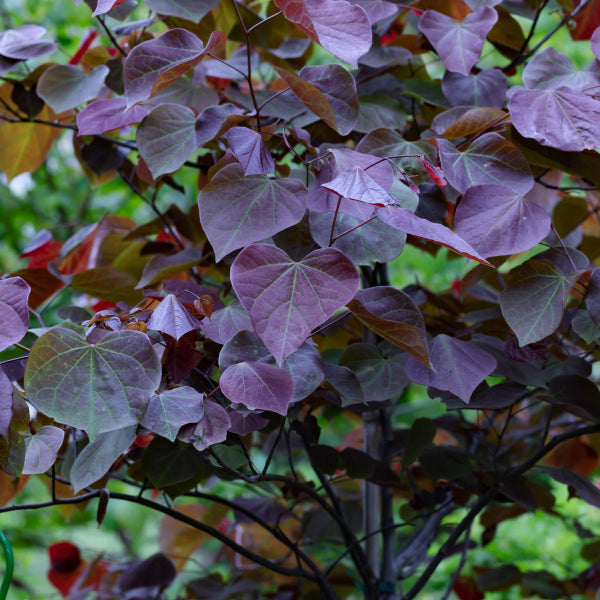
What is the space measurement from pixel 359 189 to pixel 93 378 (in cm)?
25

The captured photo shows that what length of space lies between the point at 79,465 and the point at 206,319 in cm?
18

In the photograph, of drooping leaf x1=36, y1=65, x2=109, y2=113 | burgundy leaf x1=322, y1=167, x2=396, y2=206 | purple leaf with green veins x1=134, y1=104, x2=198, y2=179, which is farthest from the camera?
drooping leaf x1=36, y1=65, x2=109, y2=113

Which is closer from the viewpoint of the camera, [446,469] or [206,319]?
[206,319]

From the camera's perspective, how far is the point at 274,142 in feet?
2.48

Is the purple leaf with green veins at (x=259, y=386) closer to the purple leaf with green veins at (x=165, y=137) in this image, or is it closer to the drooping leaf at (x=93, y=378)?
the drooping leaf at (x=93, y=378)

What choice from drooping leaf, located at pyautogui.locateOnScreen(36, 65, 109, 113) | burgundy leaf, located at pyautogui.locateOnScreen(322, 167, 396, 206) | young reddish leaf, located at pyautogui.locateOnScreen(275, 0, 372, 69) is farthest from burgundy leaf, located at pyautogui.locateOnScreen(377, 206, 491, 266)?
drooping leaf, located at pyautogui.locateOnScreen(36, 65, 109, 113)

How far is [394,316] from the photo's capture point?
58 centimetres

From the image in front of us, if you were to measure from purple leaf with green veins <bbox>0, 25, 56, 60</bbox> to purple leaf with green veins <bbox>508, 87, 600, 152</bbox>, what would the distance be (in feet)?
1.97

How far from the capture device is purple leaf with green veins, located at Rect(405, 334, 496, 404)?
603 millimetres

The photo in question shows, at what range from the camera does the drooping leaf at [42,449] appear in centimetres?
56

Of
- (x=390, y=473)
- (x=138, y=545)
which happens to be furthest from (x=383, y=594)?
(x=138, y=545)

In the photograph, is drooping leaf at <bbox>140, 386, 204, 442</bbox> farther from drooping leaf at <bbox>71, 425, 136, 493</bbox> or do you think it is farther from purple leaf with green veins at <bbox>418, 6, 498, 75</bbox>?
purple leaf with green veins at <bbox>418, 6, 498, 75</bbox>

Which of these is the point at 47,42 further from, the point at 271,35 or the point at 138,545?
the point at 138,545

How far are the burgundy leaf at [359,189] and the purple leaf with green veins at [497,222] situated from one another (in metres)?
0.15
